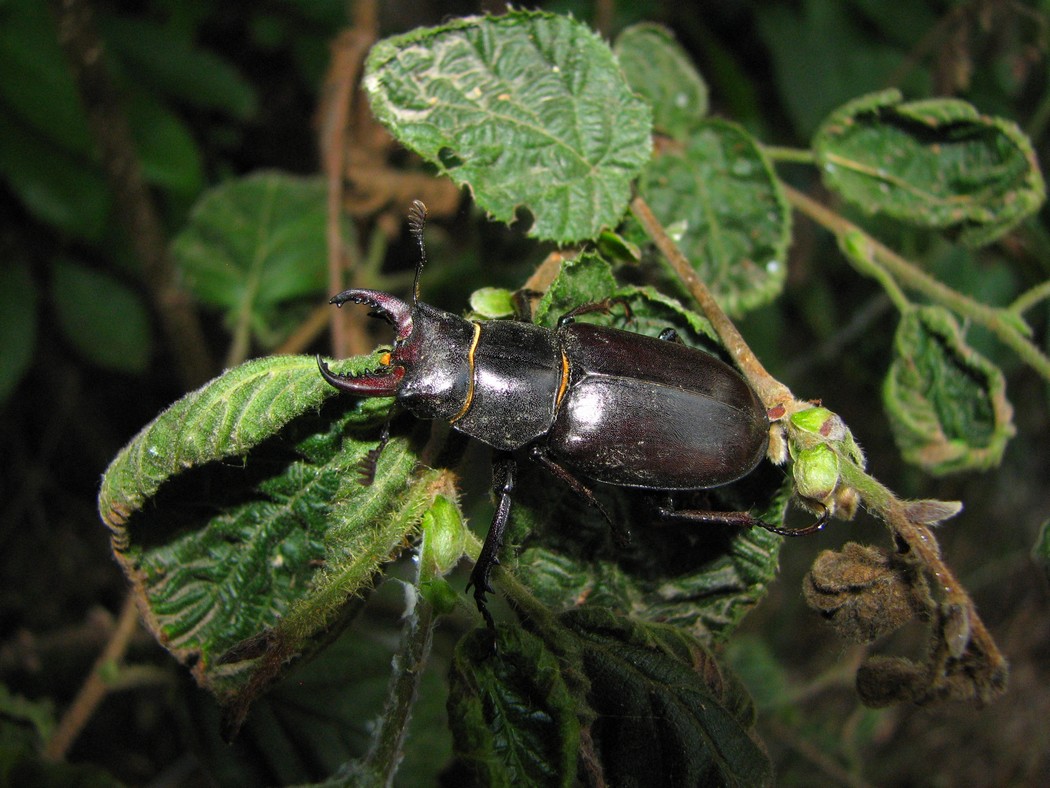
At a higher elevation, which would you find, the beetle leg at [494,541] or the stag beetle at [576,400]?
the stag beetle at [576,400]

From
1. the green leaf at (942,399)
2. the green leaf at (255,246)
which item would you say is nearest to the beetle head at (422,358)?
the green leaf at (942,399)

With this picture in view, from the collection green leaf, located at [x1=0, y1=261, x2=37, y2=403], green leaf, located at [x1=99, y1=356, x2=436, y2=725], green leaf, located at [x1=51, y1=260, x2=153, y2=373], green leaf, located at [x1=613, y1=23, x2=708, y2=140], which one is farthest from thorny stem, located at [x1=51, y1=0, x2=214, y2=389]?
green leaf, located at [x1=613, y1=23, x2=708, y2=140]

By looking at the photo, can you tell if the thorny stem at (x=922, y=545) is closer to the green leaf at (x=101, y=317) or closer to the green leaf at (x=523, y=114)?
the green leaf at (x=523, y=114)

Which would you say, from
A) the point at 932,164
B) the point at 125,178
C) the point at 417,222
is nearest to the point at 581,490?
the point at 417,222

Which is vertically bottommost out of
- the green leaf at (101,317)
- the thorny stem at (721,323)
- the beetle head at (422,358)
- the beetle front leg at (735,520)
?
the green leaf at (101,317)

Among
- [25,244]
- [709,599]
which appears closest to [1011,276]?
[709,599]

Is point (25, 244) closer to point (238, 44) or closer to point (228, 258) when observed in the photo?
point (228, 258)
